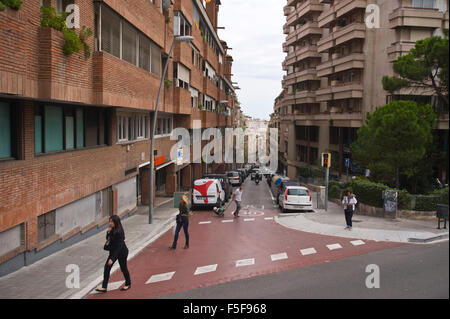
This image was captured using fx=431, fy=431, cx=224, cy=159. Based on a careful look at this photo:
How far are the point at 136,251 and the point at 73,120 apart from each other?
477 centimetres

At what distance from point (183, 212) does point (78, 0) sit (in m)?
6.95

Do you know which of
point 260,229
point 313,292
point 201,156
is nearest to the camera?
point 313,292

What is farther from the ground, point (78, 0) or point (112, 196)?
point (78, 0)

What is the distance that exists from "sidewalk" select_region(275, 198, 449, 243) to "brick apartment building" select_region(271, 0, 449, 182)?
533 cm

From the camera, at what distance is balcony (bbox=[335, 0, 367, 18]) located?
38.0 metres

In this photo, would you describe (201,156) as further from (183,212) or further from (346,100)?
(183,212)

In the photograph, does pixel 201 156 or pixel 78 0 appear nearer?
pixel 78 0

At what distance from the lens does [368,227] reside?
16.4 m

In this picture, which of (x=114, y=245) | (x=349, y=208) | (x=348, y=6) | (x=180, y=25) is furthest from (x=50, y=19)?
(x=348, y=6)

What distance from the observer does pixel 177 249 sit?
43.7 feet

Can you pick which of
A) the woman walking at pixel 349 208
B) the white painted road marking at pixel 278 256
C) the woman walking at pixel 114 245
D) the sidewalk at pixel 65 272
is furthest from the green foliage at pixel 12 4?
the woman walking at pixel 349 208

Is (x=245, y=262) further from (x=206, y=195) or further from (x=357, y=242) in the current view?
(x=206, y=195)

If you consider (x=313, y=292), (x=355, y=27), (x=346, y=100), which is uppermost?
(x=355, y=27)

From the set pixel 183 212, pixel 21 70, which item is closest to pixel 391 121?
pixel 183 212
